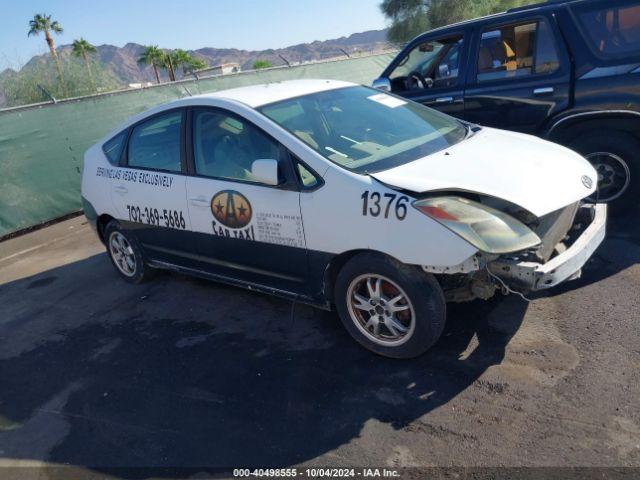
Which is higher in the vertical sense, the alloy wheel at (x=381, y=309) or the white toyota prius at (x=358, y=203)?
the white toyota prius at (x=358, y=203)

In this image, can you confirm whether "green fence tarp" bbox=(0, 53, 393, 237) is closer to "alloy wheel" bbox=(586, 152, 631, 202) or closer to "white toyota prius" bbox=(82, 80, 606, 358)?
"white toyota prius" bbox=(82, 80, 606, 358)

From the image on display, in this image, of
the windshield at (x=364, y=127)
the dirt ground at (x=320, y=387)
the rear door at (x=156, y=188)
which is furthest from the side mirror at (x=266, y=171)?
the dirt ground at (x=320, y=387)

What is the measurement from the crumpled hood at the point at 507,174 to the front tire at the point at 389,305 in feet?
1.70

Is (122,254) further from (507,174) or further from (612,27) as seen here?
(612,27)

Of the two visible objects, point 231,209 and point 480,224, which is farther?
point 231,209

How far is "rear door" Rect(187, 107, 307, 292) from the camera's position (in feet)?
12.2

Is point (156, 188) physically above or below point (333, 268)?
above

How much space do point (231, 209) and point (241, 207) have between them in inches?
4.6

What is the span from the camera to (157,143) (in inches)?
184

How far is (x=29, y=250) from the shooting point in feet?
24.9

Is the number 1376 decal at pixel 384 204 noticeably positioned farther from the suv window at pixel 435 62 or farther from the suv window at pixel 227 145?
the suv window at pixel 435 62

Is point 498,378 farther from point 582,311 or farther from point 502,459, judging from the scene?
point 582,311

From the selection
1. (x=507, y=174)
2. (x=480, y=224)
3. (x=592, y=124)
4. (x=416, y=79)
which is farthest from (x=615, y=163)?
(x=480, y=224)

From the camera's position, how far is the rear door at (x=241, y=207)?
3711 mm
